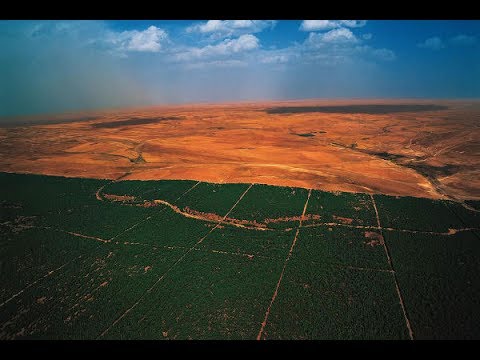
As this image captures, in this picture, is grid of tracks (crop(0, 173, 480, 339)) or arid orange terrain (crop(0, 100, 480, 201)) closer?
grid of tracks (crop(0, 173, 480, 339))

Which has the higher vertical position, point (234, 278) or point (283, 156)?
point (283, 156)

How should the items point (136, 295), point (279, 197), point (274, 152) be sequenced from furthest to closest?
point (274, 152), point (279, 197), point (136, 295)

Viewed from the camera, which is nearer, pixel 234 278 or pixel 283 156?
pixel 234 278

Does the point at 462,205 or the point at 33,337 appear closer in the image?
the point at 33,337

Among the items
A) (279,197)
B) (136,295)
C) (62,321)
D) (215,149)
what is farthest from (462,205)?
(215,149)

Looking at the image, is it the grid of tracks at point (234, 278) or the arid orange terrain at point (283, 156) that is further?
the arid orange terrain at point (283, 156)
